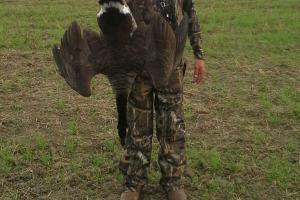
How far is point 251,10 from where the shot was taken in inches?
531

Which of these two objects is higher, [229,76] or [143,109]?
[143,109]

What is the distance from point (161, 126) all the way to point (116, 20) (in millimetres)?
1558

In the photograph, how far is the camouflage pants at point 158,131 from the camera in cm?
418

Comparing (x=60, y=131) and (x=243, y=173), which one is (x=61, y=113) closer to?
(x=60, y=131)

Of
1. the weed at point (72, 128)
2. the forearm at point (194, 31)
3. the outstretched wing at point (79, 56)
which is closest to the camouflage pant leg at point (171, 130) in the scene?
the forearm at point (194, 31)

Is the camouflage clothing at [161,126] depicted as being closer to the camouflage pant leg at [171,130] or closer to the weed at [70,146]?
the camouflage pant leg at [171,130]

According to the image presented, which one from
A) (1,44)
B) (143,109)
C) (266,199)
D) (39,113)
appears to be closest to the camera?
(143,109)

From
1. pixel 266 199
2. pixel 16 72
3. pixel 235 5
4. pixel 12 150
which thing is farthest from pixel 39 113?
pixel 235 5

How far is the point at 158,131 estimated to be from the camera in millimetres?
4453

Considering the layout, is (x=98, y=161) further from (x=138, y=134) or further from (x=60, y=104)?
(x=60, y=104)

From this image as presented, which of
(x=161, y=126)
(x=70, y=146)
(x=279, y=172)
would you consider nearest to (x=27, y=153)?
(x=70, y=146)

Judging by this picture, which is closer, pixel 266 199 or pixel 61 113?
pixel 266 199

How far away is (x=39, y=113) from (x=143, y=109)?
8.58 ft

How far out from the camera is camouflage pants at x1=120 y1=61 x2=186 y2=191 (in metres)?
4.18
